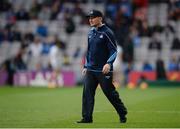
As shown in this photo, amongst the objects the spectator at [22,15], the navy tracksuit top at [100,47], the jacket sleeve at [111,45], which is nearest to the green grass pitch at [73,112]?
the navy tracksuit top at [100,47]

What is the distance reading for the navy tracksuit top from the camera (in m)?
15.3

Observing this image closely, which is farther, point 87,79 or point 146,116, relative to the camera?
point 146,116

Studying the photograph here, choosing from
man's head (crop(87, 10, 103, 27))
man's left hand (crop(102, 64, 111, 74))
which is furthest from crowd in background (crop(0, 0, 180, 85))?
man's left hand (crop(102, 64, 111, 74))

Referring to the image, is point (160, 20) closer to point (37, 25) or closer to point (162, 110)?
point (37, 25)

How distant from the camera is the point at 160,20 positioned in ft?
128

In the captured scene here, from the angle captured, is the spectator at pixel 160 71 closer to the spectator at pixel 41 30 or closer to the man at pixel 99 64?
the spectator at pixel 41 30

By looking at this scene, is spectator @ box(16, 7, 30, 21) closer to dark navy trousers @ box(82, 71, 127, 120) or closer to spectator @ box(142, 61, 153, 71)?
spectator @ box(142, 61, 153, 71)

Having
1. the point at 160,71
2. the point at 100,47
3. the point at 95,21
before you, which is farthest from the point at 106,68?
the point at 160,71

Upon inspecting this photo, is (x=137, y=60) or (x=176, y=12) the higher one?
(x=176, y=12)

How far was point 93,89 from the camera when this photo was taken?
50.9 feet

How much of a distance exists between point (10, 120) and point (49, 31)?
77.4 feet

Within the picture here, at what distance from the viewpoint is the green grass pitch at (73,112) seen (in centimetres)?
1515

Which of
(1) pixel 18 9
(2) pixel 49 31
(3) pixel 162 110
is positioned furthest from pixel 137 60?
(3) pixel 162 110

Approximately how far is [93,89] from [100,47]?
0.97m
